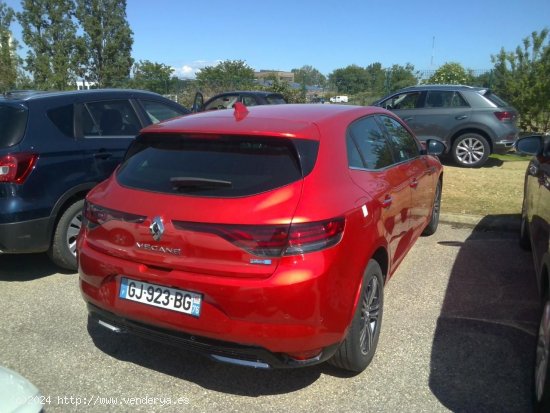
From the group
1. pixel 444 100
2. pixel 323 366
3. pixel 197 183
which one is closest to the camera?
pixel 197 183

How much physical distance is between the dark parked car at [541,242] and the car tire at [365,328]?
950mm

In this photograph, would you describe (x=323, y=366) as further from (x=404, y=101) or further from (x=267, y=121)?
(x=404, y=101)

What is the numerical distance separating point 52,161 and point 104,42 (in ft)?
123

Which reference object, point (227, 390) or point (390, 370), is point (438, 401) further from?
point (227, 390)

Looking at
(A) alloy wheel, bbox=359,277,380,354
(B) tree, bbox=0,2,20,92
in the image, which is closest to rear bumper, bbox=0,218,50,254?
(A) alloy wheel, bbox=359,277,380,354

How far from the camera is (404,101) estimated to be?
38.9 ft

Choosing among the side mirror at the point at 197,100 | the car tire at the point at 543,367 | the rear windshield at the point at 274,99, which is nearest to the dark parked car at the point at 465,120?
the rear windshield at the point at 274,99

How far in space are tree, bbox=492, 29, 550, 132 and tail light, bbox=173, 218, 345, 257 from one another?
44.7 feet

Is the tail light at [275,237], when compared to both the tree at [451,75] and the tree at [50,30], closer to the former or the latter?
the tree at [451,75]

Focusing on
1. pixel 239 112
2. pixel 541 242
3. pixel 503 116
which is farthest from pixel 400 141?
pixel 503 116

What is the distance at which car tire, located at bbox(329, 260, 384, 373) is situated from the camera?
115 inches

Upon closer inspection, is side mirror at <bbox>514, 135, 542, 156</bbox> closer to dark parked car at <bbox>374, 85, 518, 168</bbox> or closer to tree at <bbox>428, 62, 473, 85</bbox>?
dark parked car at <bbox>374, 85, 518, 168</bbox>

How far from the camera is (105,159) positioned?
5039 millimetres

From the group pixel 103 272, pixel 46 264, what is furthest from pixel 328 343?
pixel 46 264
